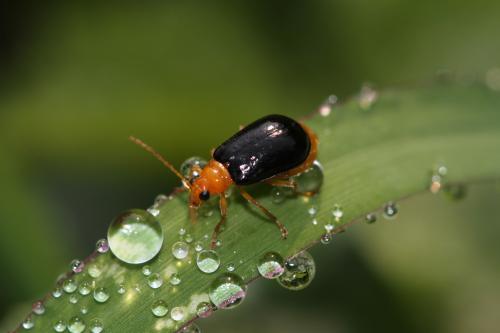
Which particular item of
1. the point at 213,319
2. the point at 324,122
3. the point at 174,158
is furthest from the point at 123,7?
the point at 213,319

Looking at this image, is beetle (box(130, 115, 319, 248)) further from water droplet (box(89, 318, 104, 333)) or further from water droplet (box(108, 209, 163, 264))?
water droplet (box(89, 318, 104, 333))

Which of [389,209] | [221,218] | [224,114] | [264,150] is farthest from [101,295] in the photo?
[224,114]

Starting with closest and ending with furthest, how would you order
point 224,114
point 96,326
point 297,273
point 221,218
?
point 96,326 < point 297,273 < point 221,218 < point 224,114

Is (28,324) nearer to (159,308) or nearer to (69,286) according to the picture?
(69,286)

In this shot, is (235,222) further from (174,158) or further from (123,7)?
(123,7)

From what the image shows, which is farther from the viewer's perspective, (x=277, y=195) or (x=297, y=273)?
(x=277, y=195)

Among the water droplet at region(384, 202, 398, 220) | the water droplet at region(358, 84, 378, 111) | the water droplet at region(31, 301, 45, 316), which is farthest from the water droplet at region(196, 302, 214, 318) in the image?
the water droplet at region(358, 84, 378, 111)

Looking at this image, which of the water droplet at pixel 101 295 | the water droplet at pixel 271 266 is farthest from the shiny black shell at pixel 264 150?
the water droplet at pixel 101 295
